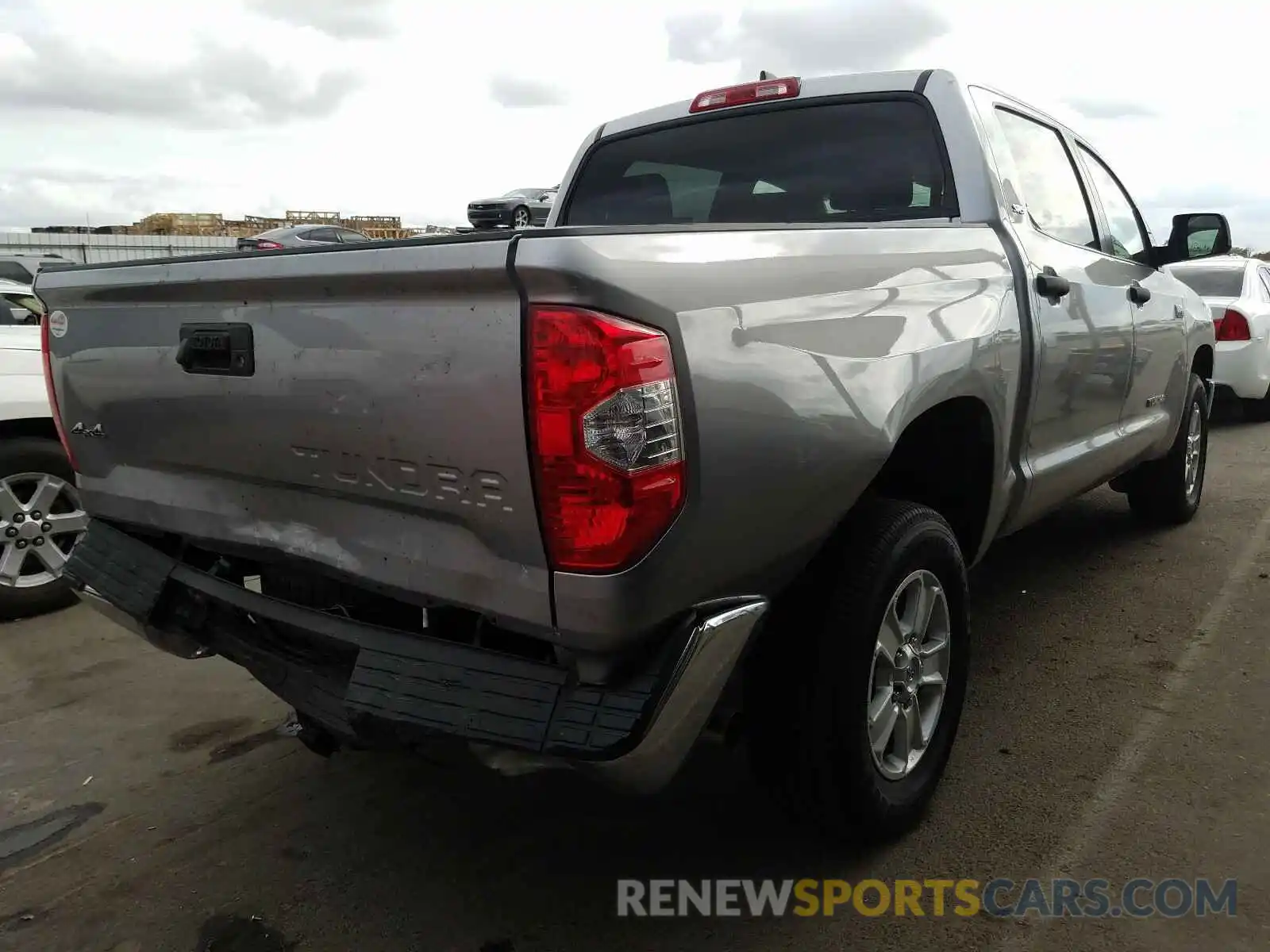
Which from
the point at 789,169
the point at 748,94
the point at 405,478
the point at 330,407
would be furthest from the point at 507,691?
the point at 748,94

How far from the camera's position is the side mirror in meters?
4.68

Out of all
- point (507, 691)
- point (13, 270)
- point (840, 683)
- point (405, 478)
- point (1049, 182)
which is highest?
point (1049, 182)

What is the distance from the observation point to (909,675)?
8.32ft

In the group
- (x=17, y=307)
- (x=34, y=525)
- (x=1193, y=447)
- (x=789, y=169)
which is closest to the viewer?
(x=789, y=169)

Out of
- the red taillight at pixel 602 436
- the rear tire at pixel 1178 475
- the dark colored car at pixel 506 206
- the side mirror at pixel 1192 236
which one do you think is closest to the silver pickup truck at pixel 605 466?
the red taillight at pixel 602 436

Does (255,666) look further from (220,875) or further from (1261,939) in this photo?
(1261,939)

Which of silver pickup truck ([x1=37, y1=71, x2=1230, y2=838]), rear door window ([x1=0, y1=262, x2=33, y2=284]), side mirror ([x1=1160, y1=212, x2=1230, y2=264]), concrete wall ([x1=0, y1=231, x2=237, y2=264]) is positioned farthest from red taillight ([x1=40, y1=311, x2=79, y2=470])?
concrete wall ([x1=0, y1=231, x2=237, y2=264])

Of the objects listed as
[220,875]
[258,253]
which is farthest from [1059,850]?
[258,253]

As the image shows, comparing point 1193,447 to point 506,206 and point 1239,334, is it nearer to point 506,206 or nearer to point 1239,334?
point 1239,334

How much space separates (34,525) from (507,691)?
11.5 feet

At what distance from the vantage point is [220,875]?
8.29 ft

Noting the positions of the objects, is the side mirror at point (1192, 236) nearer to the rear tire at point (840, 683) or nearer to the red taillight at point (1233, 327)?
the rear tire at point (840, 683)

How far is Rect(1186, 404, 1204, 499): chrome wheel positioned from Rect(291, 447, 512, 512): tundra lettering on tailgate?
14.6 feet

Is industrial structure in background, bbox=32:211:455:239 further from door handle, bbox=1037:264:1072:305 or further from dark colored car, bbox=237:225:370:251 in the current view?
door handle, bbox=1037:264:1072:305
